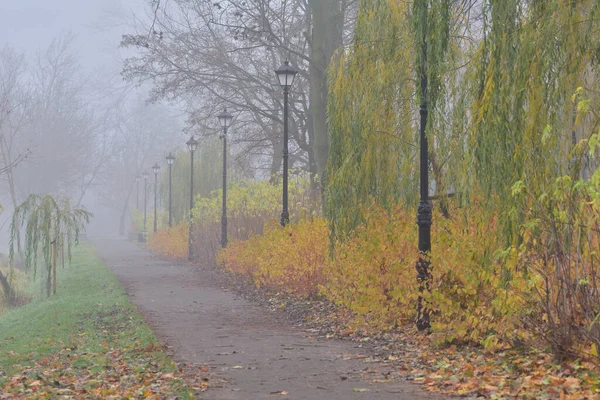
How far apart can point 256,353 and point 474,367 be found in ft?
9.13

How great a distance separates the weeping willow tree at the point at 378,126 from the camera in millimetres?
12445

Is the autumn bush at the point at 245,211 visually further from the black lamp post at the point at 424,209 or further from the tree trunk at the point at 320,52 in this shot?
the black lamp post at the point at 424,209

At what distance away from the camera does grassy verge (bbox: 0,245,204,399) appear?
792 cm

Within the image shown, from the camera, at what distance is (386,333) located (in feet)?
36.1

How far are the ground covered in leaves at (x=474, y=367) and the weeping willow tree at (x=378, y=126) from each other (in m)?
2.04

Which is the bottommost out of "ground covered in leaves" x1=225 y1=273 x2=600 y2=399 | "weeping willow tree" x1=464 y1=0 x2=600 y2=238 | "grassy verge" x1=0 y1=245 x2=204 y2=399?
"grassy verge" x1=0 y1=245 x2=204 y2=399

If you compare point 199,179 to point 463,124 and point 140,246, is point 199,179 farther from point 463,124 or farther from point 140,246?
point 463,124

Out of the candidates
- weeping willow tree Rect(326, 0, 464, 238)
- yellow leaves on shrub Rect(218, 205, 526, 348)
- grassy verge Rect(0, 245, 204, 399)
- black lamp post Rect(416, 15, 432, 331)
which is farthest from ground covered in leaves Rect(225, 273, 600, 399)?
grassy verge Rect(0, 245, 204, 399)

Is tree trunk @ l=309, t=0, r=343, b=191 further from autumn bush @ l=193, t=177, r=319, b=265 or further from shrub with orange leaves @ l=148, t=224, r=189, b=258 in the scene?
shrub with orange leaves @ l=148, t=224, r=189, b=258

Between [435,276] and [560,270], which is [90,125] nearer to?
[435,276]

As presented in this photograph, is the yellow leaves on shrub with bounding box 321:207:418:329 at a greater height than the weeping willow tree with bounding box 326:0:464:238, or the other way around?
the weeping willow tree with bounding box 326:0:464:238

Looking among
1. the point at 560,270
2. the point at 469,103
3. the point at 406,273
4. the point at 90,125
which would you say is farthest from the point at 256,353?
the point at 90,125

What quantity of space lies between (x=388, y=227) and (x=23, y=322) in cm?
832

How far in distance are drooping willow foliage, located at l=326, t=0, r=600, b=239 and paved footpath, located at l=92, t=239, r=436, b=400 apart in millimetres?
1994
